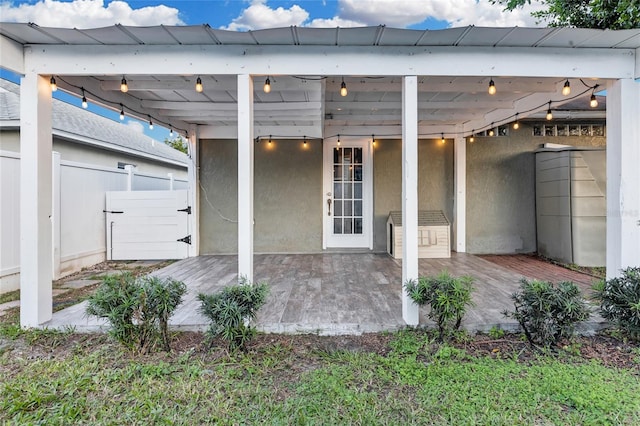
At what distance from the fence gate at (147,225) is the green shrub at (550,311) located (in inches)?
216

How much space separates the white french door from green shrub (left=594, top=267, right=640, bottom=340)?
13.1 feet

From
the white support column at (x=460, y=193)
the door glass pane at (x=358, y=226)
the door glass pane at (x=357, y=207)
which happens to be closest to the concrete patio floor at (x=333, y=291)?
the white support column at (x=460, y=193)

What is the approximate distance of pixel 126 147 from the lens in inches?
325

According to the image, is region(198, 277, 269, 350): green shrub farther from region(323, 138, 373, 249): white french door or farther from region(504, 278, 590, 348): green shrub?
region(323, 138, 373, 249): white french door

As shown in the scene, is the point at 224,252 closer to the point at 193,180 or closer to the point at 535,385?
the point at 193,180

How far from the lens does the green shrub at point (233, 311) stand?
2.36m

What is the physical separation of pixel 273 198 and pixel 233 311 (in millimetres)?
4173

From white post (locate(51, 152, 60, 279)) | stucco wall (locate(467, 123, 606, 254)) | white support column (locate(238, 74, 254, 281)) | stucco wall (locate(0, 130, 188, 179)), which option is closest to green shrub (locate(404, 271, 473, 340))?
white support column (locate(238, 74, 254, 281))

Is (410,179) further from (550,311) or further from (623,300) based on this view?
(623,300)

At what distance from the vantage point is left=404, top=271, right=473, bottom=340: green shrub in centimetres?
245

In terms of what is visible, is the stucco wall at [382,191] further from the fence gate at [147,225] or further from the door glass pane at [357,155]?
the fence gate at [147,225]

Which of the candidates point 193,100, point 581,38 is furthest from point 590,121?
point 193,100

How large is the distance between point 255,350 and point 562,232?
5.60m

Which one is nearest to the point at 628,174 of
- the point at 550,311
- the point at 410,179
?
the point at 550,311
